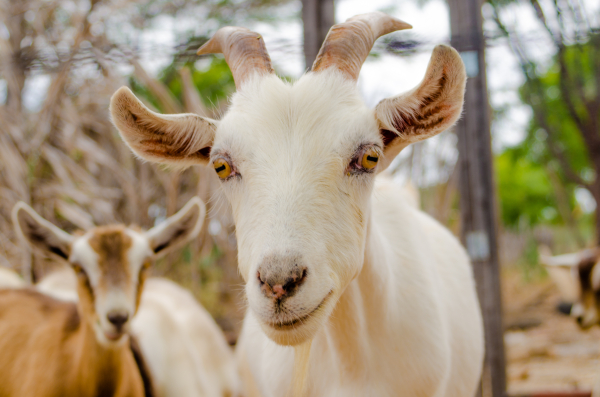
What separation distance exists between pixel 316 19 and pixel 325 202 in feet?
9.54

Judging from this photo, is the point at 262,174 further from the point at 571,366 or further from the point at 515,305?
the point at 515,305

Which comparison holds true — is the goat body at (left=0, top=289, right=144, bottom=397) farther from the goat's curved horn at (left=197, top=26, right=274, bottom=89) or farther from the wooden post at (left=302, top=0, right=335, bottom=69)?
the wooden post at (left=302, top=0, right=335, bottom=69)

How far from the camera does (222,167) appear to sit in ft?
6.23

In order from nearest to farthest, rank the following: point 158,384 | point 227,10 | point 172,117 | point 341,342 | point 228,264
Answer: point 172,117 < point 341,342 < point 158,384 < point 228,264 < point 227,10

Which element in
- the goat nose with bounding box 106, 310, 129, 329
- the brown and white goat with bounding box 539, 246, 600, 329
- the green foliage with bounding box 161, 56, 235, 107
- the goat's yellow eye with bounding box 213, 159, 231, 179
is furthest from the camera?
the green foliage with bounding box 161, 56, 235, 107

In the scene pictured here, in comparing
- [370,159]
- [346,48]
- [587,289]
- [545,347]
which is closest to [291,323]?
[370,159]

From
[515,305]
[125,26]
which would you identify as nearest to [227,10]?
[125,26]

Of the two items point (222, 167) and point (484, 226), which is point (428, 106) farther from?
point (484, 226)

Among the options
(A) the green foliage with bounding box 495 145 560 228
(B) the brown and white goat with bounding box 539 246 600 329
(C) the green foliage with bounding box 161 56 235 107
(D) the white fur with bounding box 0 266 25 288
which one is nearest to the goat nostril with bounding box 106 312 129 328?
(D) the white fur with bounding box 0 266 25 288

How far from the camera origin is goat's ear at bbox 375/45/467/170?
5.63 feet

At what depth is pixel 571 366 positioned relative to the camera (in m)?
6.43

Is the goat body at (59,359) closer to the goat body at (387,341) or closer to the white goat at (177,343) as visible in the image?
the white goat at (177,343)

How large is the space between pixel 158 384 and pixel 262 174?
318cm

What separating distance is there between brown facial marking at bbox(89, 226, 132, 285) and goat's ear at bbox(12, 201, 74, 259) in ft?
Answer: 0.87
